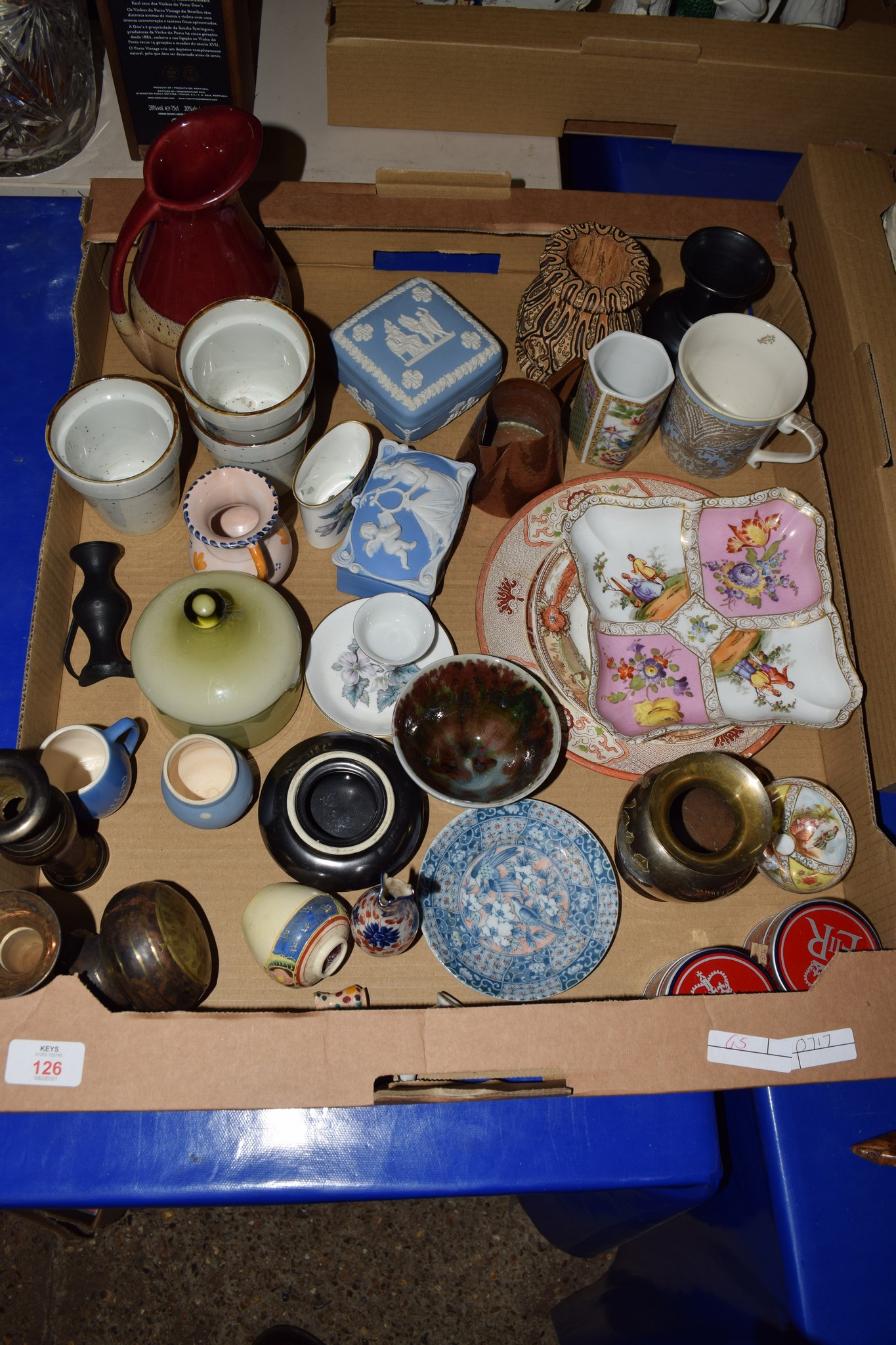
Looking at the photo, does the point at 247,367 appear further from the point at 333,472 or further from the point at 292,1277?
the point at 292,1277

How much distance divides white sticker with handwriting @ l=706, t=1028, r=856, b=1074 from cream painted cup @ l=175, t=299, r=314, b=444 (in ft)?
2.92

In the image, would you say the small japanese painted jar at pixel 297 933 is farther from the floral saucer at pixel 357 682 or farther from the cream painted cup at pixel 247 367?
the cream painted cup at pixel 247 367

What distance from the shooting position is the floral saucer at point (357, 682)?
3.81 feet

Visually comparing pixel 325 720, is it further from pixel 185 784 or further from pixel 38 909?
pixel 38 909

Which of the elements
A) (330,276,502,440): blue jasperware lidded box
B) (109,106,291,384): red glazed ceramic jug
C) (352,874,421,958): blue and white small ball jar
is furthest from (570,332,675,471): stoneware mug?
(352,874,421,958): blue and white small ball jar

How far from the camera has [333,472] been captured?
4.05 ft

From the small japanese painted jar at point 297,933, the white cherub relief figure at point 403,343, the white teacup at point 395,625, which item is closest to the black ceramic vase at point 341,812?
the small japanese painted jar at point 297,933

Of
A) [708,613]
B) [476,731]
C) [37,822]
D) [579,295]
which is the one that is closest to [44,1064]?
[37,822]

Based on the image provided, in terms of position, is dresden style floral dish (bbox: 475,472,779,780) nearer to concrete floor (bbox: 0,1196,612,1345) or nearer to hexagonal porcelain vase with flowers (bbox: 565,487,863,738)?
hexagonal porcelain vase with flowers (bbox: 565,487,863,738)

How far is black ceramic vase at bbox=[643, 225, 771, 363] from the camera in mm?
1236

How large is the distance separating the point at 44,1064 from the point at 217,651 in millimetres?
456

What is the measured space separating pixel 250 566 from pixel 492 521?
40 centimetres

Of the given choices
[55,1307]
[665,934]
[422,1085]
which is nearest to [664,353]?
[665,934]

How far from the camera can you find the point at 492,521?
131 centimetres
